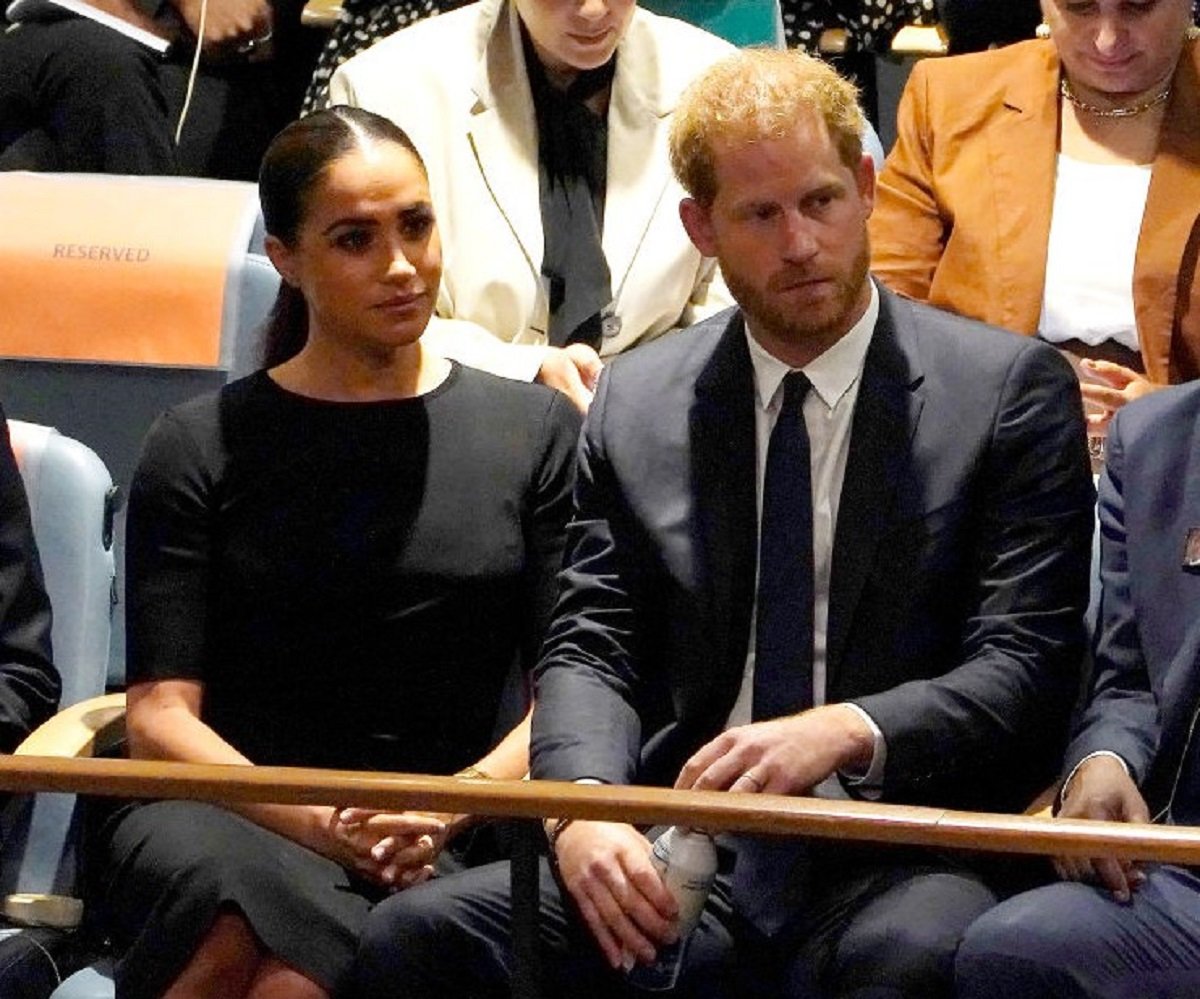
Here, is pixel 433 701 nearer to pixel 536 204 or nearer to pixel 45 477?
pixel 45 477

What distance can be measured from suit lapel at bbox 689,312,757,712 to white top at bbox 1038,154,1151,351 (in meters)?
0.71

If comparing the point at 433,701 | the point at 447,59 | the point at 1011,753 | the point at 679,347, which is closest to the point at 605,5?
the point at 447,59

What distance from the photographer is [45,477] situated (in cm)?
276

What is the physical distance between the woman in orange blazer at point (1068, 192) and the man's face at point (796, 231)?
61cm

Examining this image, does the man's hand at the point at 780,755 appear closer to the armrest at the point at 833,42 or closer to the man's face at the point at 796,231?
the man's face at the point at 796,231

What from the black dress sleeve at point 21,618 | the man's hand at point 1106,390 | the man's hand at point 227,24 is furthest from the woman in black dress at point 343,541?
the man's hand at point 227,24

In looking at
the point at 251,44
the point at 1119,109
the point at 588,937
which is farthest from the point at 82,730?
the point at 251,44

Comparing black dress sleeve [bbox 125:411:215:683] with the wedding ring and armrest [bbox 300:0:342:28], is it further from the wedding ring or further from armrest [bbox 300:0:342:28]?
the wedding ring

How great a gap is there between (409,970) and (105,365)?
1.11m

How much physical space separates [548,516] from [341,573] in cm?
23

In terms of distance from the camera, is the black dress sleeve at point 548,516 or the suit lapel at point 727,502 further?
the black dress sleeve at point 548,516

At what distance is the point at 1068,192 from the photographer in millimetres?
3098

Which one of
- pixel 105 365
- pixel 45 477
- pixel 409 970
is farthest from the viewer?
pixel 105 365

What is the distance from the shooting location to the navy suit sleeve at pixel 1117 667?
89.9 inches
